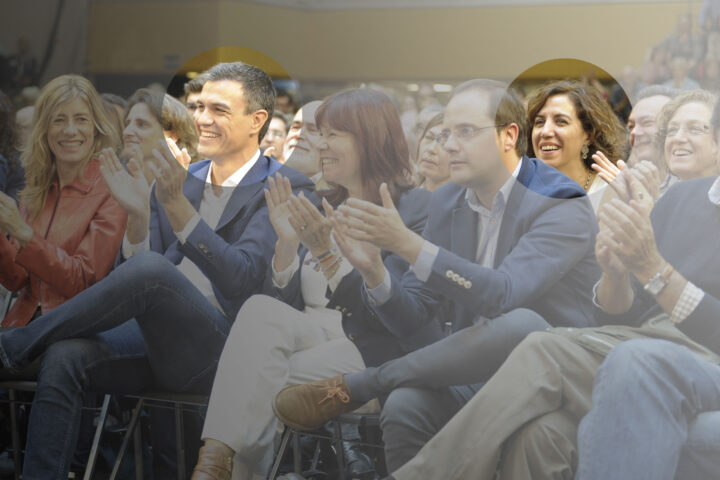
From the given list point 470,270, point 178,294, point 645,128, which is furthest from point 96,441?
point 645,128

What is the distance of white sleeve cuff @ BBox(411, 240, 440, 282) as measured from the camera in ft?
8.98

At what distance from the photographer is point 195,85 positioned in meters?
3.20

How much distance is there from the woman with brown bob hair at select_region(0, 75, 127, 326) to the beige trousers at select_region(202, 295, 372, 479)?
0.71 m

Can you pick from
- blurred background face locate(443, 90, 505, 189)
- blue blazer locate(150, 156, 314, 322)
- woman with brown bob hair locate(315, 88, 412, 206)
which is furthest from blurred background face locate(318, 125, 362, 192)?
blurred background face locate(443, 90, 505, 189)

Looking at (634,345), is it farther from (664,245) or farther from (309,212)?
(309,212)

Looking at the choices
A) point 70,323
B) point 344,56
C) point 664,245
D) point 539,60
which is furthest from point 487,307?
point 70,323

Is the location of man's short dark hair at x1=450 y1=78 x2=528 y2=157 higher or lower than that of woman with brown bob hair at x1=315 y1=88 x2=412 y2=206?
higher

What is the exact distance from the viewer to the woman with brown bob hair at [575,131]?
2.71m

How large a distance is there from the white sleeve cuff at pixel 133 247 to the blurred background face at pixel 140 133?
303 millimetres

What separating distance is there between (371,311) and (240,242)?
0.58 meters

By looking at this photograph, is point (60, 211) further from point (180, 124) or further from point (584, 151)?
point (584, 151)

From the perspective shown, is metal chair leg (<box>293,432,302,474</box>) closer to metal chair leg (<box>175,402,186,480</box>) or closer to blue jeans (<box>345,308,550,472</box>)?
blue jeans (<box>345,308,550,472</box>)

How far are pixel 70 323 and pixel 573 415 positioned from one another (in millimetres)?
1750

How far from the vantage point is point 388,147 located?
9.50 feet
